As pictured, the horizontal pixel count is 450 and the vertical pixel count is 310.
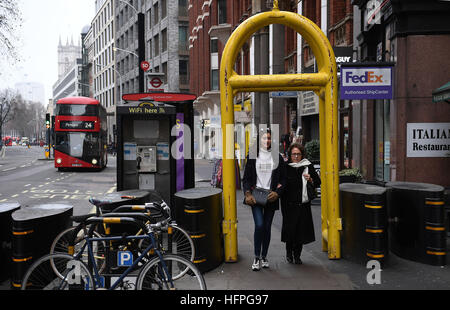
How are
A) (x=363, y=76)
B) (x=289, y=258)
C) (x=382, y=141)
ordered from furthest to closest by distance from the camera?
(x=382, y=141), (x=363, y=76), (x=289, y=258)

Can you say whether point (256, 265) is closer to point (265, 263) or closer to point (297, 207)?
point (265, 263)

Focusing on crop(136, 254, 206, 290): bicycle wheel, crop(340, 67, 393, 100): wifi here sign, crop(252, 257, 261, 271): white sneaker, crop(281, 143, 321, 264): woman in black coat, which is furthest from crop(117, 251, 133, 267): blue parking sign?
crop(340, 67, 393, 100): wifi here sign

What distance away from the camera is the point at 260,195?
6285 mm

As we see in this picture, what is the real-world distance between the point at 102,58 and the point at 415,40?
85.0 meters

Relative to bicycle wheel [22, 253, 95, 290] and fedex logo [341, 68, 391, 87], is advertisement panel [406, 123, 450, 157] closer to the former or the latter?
fedex logo [341, 68, 391, 87]

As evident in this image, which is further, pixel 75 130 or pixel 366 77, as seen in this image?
pixel 75 130

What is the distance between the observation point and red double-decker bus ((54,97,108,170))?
26062 mm

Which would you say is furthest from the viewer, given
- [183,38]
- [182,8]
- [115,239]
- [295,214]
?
[183,38]

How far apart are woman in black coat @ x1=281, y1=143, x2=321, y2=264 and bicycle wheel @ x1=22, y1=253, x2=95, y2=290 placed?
9.66 feet

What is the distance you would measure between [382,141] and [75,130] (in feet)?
62.9

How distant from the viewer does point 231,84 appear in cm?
669

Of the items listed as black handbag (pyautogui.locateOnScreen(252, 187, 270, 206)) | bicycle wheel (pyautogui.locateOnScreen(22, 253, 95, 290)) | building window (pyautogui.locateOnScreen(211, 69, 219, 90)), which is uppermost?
building window (pyautogui.locateOnScreen(211, 69, 219, 90))

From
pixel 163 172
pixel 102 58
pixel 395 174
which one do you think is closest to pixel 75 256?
pixel 163 172

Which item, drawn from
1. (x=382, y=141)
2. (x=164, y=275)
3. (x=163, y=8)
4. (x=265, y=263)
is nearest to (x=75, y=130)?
(x=382, y=141)
